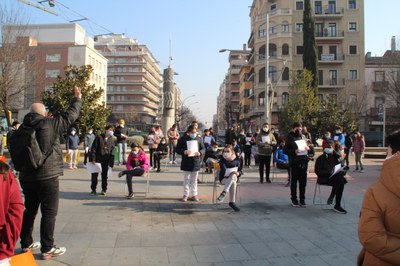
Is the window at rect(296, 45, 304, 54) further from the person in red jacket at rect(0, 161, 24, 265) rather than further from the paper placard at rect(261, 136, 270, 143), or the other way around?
the person in red jacket at rect(0, 161, 24, 265)

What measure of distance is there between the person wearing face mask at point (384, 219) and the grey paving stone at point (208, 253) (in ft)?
9.12

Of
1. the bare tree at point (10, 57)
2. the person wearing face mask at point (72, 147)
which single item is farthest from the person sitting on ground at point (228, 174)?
the bare tree at point (10, 57)

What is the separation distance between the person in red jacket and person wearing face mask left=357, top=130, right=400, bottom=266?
8.77ft

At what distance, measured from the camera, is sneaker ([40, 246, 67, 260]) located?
4.75 m

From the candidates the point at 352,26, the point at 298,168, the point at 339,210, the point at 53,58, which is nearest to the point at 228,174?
the point at 298,168

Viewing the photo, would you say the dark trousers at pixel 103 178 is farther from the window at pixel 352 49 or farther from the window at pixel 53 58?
the window at pixel 53 58

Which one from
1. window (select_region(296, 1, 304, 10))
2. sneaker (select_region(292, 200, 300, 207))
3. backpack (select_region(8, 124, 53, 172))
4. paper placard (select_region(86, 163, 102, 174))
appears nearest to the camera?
backpack (select_region(8, 124, 53, 172))

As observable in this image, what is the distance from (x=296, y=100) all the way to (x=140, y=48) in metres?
87.2

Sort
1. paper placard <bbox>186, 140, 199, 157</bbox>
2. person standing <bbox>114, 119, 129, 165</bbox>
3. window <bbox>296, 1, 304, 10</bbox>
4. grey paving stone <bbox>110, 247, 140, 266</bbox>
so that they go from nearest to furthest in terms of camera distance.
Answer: grey paving stone <bbox>110, 247, 140, 266</bbox>, paper placard <bbox>186, 140, 199, 157</bbox>, person standing <bbox>114, 119, 129, 165</bbox>, window <bbox>296, 1, 304, 10</bbox>

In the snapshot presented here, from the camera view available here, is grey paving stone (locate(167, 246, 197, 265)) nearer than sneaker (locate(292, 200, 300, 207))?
Yes

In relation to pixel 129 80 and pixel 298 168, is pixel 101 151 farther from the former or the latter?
pixel 129 80

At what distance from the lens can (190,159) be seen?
855cm

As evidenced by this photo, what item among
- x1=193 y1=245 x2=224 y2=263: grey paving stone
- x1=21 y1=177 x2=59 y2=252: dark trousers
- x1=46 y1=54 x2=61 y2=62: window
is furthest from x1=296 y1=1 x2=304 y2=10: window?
x1=21 y1=177 x2=59 y2=252: dark trousers

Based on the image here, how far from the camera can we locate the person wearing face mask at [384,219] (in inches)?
90.4
